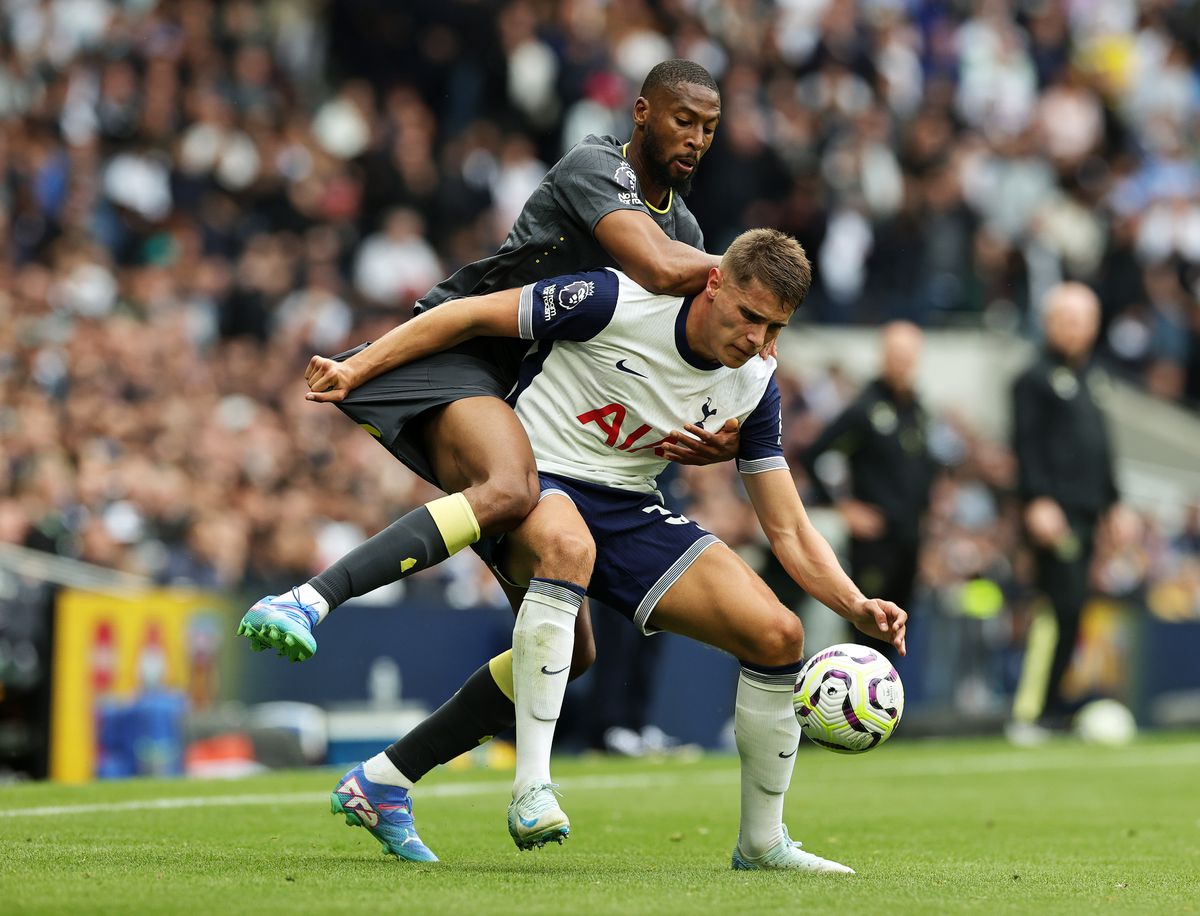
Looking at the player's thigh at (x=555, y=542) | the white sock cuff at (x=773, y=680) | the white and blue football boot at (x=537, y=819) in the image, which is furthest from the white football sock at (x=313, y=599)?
the white sock cuff at (x=773, y=680)

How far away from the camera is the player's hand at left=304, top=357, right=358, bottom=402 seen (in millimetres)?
5969

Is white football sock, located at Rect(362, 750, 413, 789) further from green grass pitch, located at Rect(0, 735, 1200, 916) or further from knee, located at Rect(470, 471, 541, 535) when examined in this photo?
knee, located at Rect(470, 471, 541, 535)

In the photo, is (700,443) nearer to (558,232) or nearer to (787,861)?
(558,232)

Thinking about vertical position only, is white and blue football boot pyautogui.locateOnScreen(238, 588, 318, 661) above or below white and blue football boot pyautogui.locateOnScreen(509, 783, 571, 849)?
above

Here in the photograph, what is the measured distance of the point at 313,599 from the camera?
5379 mm

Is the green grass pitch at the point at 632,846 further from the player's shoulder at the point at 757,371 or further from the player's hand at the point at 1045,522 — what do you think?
the player's hand at the point at 1045,522

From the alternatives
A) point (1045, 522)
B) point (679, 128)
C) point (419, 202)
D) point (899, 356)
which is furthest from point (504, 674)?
point (419, 202)

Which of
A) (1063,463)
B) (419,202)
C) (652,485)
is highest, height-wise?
(419,202)

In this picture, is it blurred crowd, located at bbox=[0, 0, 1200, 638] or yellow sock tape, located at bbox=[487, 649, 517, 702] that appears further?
blurred crowd, located at bbox=[0, 0, 1200, 638]

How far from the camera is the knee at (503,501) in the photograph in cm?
562

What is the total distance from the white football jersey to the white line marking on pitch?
2.45 m

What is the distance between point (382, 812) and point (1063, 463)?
7.75 m

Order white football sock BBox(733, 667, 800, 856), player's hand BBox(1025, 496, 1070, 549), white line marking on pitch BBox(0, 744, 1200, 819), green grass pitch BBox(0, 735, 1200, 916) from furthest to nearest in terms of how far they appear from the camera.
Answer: player's hand BBox(1025, 496, 1070, 549), white line marking on pitch BBox(0, 744, 1200, 819), white football sock BBox(733, 667, 800, 856), green grass pitch BBox(0, 735, 1200, 916)

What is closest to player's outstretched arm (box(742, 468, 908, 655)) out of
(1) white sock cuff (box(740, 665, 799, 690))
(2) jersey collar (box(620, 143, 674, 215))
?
(1) white sock cuff (box(740, 665, 799, 690))
